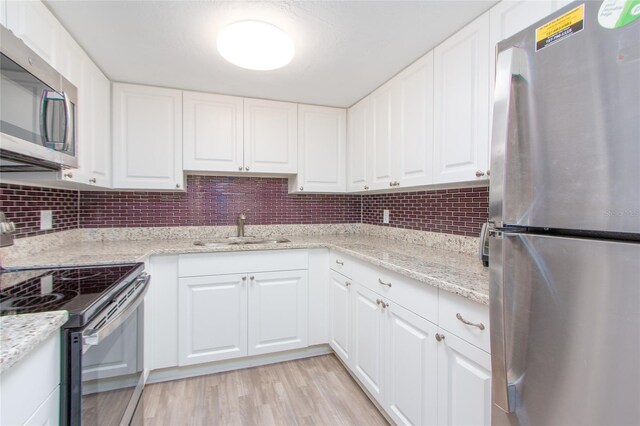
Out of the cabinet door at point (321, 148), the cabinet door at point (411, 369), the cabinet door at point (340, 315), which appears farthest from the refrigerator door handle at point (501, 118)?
the cabinet door at point (321, 148)

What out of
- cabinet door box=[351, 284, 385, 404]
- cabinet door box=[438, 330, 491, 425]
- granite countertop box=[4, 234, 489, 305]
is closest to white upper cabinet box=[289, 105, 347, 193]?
granite countertop box=[4, 234, 489, 305]

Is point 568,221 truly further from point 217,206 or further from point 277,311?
point 217,206

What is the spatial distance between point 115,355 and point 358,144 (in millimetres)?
Answer: 2129

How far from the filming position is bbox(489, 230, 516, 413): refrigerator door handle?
768 mm

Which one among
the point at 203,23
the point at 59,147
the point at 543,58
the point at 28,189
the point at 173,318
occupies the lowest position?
the point at 173,318

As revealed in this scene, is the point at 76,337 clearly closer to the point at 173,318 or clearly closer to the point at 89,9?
the point at 173,318

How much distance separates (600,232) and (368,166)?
1.83 m

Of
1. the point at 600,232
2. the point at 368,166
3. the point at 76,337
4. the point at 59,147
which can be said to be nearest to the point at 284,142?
the point at 368,166

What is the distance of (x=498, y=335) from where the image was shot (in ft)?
2.58

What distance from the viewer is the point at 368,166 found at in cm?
239

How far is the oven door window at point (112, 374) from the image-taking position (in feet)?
3.01

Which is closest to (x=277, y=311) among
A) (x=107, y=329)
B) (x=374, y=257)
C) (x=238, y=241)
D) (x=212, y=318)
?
(x=212, y=318)

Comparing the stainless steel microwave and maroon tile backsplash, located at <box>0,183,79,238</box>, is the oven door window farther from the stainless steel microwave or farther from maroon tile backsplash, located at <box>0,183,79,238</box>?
maroon tile backsplash, located at <box>0,183,79,238</box>

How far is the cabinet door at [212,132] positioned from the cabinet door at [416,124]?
1304 millimetres
